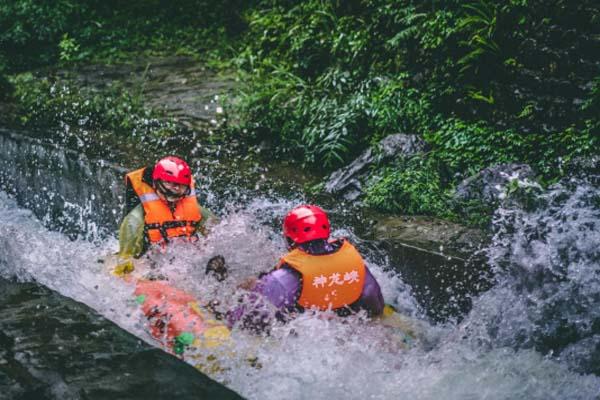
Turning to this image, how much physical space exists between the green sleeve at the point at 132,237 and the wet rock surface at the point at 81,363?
69cm

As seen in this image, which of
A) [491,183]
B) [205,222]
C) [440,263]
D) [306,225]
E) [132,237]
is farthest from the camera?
[491,183]

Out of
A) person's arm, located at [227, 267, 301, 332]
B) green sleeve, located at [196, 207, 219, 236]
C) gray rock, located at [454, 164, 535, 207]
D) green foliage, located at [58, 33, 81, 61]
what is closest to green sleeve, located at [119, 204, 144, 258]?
green sleeve, located at [196, 207, 219, 236]

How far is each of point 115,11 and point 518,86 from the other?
1106 cm

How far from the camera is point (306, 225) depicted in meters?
4.43

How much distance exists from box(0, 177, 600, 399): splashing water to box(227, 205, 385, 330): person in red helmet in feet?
0.40

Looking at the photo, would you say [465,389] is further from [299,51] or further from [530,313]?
[299,51]

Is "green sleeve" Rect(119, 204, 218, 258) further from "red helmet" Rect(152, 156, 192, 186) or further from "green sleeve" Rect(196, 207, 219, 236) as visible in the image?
"green sleeve" Rect(196, 207, 219, 236)

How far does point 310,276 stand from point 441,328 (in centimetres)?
166

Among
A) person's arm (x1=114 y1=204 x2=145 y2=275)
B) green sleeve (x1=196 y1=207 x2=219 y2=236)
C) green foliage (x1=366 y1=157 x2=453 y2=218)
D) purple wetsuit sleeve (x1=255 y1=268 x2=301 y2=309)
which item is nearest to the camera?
purple wetsuit sleeve (x1=255 y1=268 x2=301 y2=309)

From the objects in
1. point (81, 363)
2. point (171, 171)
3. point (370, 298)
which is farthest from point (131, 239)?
point (370, 298)

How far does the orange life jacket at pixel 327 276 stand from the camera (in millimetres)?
4328

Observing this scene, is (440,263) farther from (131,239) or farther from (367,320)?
(131,239)

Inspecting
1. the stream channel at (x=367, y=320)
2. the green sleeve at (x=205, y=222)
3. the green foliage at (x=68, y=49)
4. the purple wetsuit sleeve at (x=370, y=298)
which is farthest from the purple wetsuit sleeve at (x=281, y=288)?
the green foliage at (x=68, y=49)

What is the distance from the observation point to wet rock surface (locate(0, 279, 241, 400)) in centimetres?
444
